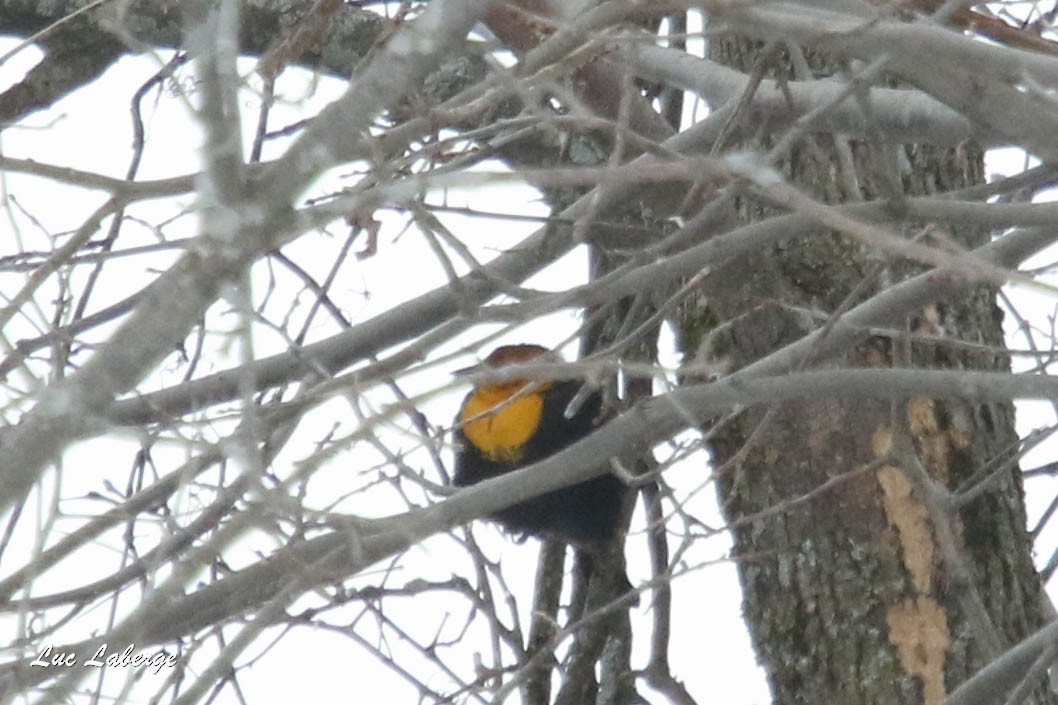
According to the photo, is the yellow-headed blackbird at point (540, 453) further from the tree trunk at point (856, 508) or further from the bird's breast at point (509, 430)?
the tree trunk at point (856, 508)

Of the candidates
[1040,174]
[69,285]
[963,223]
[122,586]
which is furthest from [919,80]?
[69,285]

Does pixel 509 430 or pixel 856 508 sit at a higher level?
pixel 509 430

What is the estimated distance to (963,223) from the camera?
2.32 meters

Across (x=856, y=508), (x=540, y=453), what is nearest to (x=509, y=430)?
(x=540, y=453)

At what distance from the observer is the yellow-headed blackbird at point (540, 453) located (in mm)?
3557

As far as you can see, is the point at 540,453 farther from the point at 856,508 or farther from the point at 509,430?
the point at 856,508

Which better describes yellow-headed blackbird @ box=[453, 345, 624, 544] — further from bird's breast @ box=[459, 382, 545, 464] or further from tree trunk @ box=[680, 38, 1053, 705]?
tree trunk @ box=[680, 38, 1053, 705]

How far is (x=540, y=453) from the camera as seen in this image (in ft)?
11.7

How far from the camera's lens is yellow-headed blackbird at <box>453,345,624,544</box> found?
356 centimetres

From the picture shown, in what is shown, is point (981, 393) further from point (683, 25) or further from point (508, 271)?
point (683, 25)

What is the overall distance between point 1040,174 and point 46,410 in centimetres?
160

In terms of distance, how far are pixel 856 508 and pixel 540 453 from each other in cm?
71

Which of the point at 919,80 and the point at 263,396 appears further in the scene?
the point at 263,396

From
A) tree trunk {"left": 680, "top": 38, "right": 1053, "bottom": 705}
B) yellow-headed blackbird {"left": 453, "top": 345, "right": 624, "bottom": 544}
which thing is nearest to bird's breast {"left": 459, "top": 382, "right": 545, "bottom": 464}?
yellow-headed blackbird {"left": 453, "top": 345, "right": 624, "bottom": 544}
